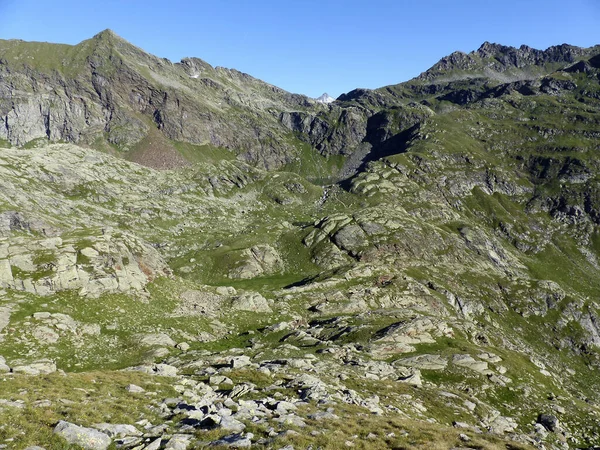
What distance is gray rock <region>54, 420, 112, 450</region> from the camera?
1600 centimetres

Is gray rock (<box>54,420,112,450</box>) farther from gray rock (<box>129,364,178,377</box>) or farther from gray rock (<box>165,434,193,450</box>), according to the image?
gray rock (<box>129,364,178,377</box>)

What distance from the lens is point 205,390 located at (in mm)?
28578

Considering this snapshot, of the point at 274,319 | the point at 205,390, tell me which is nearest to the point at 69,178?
the point at 274,319

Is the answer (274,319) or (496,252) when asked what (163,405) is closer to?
(274,319)

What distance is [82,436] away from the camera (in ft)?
53.6

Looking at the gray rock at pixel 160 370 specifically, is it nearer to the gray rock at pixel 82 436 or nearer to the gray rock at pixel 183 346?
the gray rock at pixel 183 346

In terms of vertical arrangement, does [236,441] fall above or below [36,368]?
above

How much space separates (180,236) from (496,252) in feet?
529

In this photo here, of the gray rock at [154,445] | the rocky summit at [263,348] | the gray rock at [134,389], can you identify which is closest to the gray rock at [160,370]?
the rocky summit at [263,348]

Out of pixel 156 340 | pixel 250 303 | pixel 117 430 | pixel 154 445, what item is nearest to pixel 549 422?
pixel 250 303

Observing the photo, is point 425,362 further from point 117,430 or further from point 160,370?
point 117,430

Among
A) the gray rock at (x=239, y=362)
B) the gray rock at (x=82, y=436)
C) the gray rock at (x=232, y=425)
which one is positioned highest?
the gray rock at (x=82, y=436)

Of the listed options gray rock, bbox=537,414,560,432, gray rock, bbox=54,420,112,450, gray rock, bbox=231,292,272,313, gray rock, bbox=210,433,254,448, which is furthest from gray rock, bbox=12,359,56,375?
gray rock, bbox=537,414,560,432

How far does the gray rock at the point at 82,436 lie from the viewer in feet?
52.5
